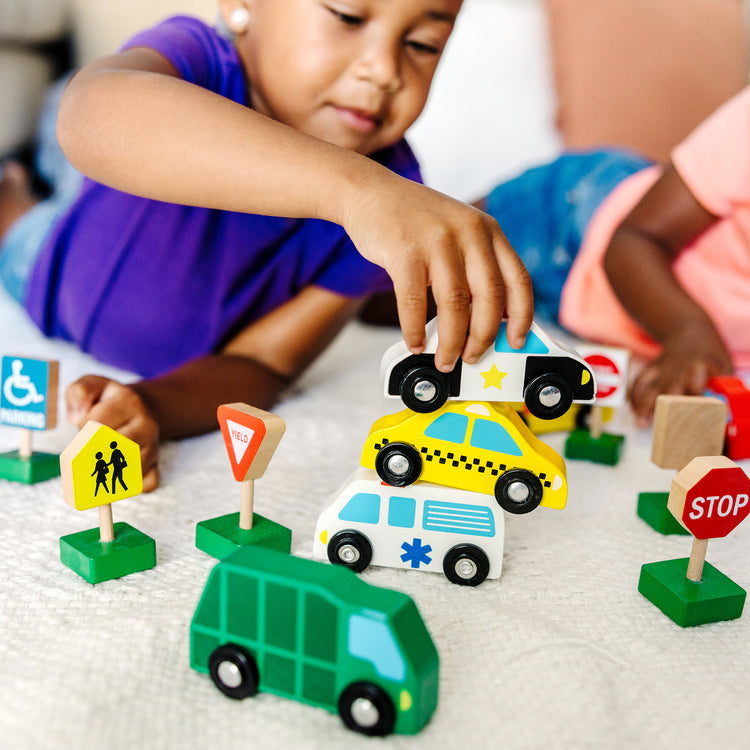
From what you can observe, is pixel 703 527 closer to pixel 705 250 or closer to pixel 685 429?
pixel 685 429

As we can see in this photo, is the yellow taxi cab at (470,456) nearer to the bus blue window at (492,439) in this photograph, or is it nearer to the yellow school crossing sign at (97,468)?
the bus blue window at (492,439)

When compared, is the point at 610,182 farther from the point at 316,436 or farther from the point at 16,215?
the point at 16,215

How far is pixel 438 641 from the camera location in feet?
1.49

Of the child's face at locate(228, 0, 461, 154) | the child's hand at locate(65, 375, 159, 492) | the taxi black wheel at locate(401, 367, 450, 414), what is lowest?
the child's hand at locate(65, 375, 159, 492)

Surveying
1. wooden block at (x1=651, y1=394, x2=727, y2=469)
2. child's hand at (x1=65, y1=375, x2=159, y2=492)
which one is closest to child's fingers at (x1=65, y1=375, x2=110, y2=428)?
child's hand at (x1=65, y1=375, x2=159, y2=492)

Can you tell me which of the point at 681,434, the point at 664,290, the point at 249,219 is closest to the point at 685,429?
the point at 681,434

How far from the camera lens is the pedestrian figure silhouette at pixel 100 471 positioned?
0.50 m

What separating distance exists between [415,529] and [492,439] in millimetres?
79

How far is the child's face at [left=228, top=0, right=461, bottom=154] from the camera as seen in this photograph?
27.9 inches

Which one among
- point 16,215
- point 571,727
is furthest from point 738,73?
point 571,727

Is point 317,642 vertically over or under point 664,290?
under

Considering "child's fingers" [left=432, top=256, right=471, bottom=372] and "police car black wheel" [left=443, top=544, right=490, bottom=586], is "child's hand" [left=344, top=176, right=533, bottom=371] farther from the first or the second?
"police car black wheel" [left=443, top=544, right=490, bottom=586]

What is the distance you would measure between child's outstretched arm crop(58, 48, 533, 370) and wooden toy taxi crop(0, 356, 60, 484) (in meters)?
0.17

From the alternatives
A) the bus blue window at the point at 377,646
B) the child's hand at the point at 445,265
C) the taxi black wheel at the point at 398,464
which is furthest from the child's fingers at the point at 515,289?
the bus blue window at the point at 377,646
